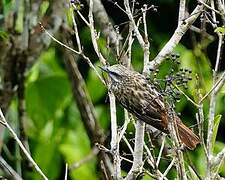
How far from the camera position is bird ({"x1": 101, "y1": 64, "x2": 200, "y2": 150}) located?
2355mm

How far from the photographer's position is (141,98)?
2412 millimetres

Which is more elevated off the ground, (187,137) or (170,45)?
(170,45)

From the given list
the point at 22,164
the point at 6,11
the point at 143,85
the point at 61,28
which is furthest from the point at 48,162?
the point at 143,85

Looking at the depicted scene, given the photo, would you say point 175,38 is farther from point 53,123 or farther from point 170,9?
point 170,9

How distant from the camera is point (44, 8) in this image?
4012 mm

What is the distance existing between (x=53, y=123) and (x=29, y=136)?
171mm

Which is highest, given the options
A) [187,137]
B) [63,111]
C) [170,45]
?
[170,45]

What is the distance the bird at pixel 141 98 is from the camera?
2.36 metres

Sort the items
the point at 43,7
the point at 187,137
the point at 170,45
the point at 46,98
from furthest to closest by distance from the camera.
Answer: the point at 46,98
the point at 43,7
the point at 187,137
the point at 170,45

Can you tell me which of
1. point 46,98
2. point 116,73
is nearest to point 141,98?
point 116,73

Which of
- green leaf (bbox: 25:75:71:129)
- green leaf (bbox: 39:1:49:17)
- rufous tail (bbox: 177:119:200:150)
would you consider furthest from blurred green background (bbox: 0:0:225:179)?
rufous tail (bbox: 177:119:200:150)

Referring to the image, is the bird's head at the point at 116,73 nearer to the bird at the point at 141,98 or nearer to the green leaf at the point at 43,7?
the bird at the point at 141,98

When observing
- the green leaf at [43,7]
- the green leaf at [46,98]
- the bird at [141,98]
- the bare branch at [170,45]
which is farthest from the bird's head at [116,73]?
the green leaf at [46,98]

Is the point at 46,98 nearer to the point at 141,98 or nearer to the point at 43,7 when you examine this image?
the point at 43,7
